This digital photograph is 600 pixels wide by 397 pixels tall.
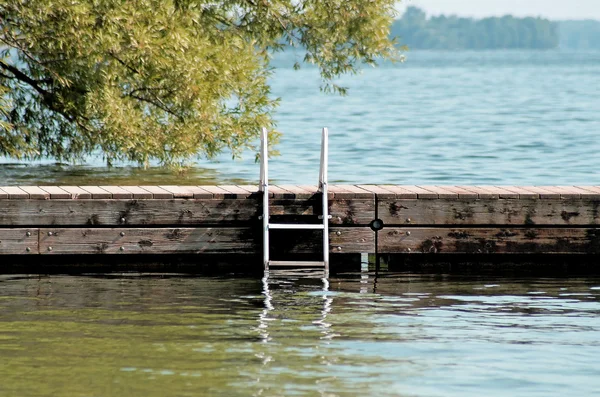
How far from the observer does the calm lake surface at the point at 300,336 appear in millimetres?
7836

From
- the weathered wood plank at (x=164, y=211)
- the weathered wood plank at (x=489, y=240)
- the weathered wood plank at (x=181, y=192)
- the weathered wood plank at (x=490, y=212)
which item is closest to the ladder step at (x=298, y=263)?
the weathered wood plank at (x=164, y=211)

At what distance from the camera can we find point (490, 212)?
41.4ft

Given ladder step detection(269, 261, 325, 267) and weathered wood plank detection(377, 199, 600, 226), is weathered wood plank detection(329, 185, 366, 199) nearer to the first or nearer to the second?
weathered wood plank detection(377, 199, 600, 226)

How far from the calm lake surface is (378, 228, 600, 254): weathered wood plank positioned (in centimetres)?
42

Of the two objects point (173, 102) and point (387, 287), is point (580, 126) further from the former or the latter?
point (387, 287)

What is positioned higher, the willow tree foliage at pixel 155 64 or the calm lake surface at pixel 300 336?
the willow tree foliage at pixel 155 64

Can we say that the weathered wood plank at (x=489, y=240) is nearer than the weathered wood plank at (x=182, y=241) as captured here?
No

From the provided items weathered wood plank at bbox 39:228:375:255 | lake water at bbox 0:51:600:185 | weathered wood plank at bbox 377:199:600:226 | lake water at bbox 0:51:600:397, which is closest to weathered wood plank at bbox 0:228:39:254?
weathered wood plank at bbox 39:228:375:255

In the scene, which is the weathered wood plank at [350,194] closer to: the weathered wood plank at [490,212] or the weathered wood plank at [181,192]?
the weathered wood plank at [490,212]

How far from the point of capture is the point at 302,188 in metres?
13.1

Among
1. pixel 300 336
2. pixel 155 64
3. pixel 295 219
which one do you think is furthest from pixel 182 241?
pixel 155 64

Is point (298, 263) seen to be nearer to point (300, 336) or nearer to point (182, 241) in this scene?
point (182, 241)

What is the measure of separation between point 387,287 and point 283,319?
82.8 inches

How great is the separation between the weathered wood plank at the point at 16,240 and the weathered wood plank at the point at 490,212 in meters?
3.85
